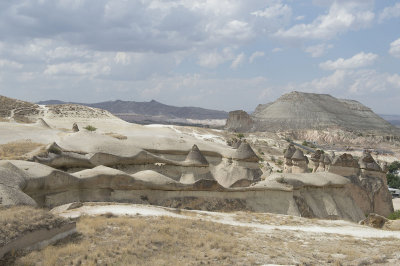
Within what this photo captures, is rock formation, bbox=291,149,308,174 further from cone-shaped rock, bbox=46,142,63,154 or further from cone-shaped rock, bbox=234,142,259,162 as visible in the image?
cone-shaped rock, bbox=46,142,63,154

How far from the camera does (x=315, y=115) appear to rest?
123812 millimetres

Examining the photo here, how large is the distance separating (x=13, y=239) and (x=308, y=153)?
172ft

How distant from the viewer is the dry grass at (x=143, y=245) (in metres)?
7.34

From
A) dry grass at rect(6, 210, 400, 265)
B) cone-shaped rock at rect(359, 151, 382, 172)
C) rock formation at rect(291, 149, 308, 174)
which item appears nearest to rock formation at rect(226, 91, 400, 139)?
rock formation at rect(291, 149, 308, 174)

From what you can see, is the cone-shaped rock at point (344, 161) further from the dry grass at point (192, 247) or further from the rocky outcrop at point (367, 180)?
the dry grass at point (192, 247)

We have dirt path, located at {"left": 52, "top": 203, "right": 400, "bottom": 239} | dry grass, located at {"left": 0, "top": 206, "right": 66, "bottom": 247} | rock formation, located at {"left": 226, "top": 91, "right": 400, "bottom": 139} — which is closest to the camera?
dry grass, located at {"left": 0, "top": 206, "right": 66, "bottom": 247}

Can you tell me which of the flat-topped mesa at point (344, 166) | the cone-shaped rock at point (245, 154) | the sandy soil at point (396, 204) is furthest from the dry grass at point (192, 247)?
the sandy soil at point (396, 204)

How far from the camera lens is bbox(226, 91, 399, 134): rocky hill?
11300 cm

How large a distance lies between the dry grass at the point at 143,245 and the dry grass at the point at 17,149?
6634mm

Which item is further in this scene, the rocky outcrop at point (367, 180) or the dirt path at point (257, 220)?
the rocky outcrop at point (367, 180)

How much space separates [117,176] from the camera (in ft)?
45.0

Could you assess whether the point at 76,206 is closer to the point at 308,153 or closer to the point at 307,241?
the point at 307,241

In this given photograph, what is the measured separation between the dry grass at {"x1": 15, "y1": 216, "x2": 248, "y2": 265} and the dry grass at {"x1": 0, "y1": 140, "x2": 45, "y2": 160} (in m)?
6.63

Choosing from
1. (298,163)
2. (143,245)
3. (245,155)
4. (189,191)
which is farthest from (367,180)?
(143,245)
